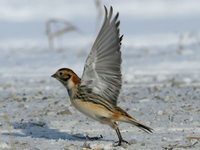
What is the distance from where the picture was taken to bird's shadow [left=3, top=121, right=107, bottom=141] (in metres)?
7.82

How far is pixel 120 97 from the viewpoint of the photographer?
10.7 m

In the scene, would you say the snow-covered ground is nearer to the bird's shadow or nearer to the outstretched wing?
the bird's shadow

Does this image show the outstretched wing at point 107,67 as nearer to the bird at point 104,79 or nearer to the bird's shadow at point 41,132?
the bird at point 104,79

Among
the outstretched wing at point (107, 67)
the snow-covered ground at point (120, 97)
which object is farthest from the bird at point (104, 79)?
the snow-covered ground at point (120, 97)

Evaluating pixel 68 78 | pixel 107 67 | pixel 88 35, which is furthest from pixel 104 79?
pixel 88 35

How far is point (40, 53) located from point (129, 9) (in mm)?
15106

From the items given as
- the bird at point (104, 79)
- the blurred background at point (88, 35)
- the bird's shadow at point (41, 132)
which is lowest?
the blurred background at point (88, 35)

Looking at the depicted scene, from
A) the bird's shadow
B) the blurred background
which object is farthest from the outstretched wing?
the blurred background

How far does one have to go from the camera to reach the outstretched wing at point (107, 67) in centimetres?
756

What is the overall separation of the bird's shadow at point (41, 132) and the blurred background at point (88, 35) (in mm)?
4214

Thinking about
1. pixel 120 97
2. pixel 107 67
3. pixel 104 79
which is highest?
pixel 107 67

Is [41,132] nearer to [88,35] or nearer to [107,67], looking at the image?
[107,67]

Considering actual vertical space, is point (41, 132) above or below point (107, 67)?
below

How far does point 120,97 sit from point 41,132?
2678 mm
